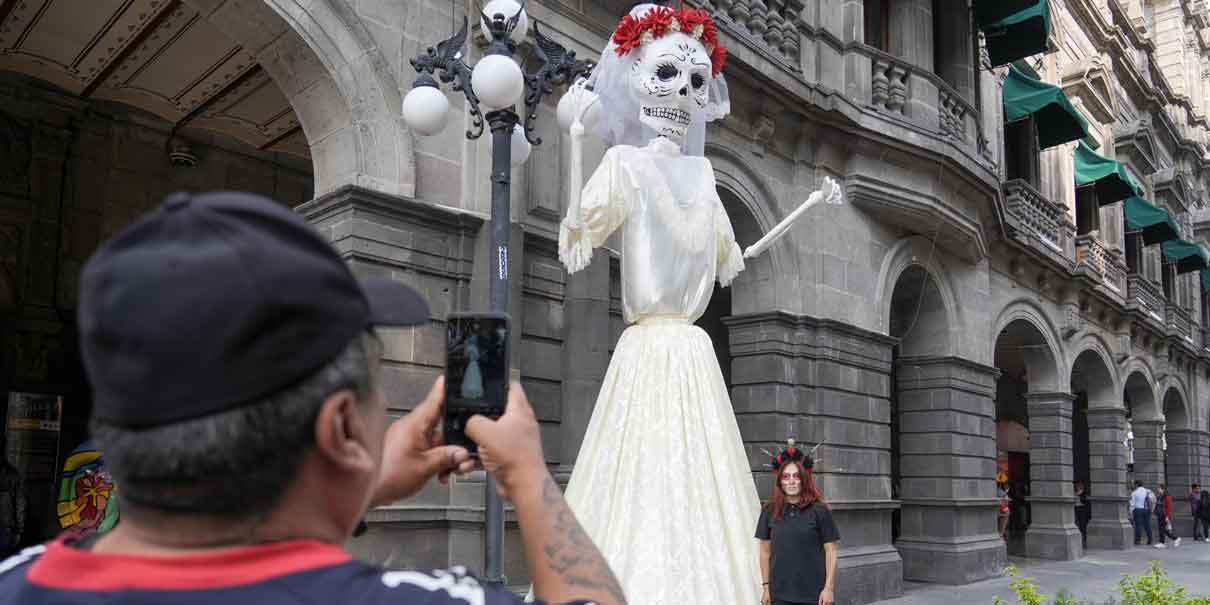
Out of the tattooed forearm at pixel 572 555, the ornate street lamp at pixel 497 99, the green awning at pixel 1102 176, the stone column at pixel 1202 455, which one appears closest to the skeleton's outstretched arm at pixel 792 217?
the ornate street lamp at pixel 497 99

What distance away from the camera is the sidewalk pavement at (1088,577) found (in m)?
11.7

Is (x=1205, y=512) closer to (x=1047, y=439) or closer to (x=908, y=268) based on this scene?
(x=1047, y=439)

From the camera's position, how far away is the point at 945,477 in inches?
539

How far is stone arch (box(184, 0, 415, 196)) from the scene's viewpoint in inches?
271

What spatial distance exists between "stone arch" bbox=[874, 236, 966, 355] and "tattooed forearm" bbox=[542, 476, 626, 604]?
11.3 m

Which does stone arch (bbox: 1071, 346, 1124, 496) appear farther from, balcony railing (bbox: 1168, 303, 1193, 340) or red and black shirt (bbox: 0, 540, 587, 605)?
red and black shirt (bbox: 0, 540, 587, 605)

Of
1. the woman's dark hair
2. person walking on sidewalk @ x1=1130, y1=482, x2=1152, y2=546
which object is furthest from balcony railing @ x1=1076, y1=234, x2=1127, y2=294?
the woman's dark hair

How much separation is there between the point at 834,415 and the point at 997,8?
7505 mm

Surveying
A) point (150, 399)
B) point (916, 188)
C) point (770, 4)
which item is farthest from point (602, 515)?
point (916, 188)

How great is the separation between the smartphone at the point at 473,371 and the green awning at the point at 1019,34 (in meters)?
15.3

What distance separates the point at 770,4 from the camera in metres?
11.1

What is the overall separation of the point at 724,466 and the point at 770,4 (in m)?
8.24

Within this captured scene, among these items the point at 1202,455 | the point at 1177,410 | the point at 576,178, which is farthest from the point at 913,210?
the point at 1202,455

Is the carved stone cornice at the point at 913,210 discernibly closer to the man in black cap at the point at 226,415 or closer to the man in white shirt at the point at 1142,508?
the man in black cap at the point at 226,415
